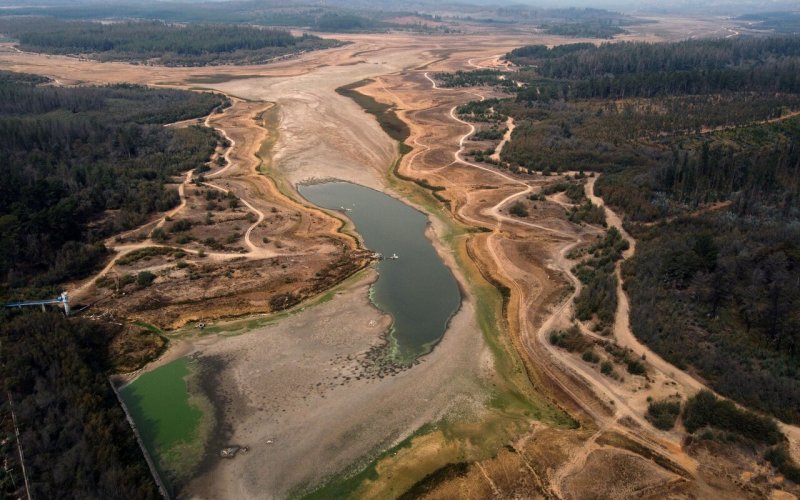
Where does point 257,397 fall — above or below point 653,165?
below

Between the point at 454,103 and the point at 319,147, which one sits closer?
the point at 319,147

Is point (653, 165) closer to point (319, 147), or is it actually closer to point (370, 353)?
point (319, 147)

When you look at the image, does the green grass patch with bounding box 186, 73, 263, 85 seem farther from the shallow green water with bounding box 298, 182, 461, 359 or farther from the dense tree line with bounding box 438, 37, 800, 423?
A: the shallow green water with bounding box 298, 182, 461, 359

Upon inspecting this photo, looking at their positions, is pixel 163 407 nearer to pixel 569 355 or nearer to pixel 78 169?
pixel 569 355

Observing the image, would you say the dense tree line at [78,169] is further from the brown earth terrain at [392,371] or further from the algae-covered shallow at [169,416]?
the algae-covered shallow at [169,416]

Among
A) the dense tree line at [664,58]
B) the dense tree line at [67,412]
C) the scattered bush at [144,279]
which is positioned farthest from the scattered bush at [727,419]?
the dense tree line at [664,58]

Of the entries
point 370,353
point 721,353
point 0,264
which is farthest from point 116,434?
point 721,353

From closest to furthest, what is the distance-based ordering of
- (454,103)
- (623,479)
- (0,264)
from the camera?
(623,479) < (0,264) < (454,103)

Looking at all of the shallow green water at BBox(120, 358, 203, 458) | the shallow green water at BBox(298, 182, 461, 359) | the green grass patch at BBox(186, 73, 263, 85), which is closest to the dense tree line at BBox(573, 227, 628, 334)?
the shallow green water at BBox(298, 182, 461, 359)
